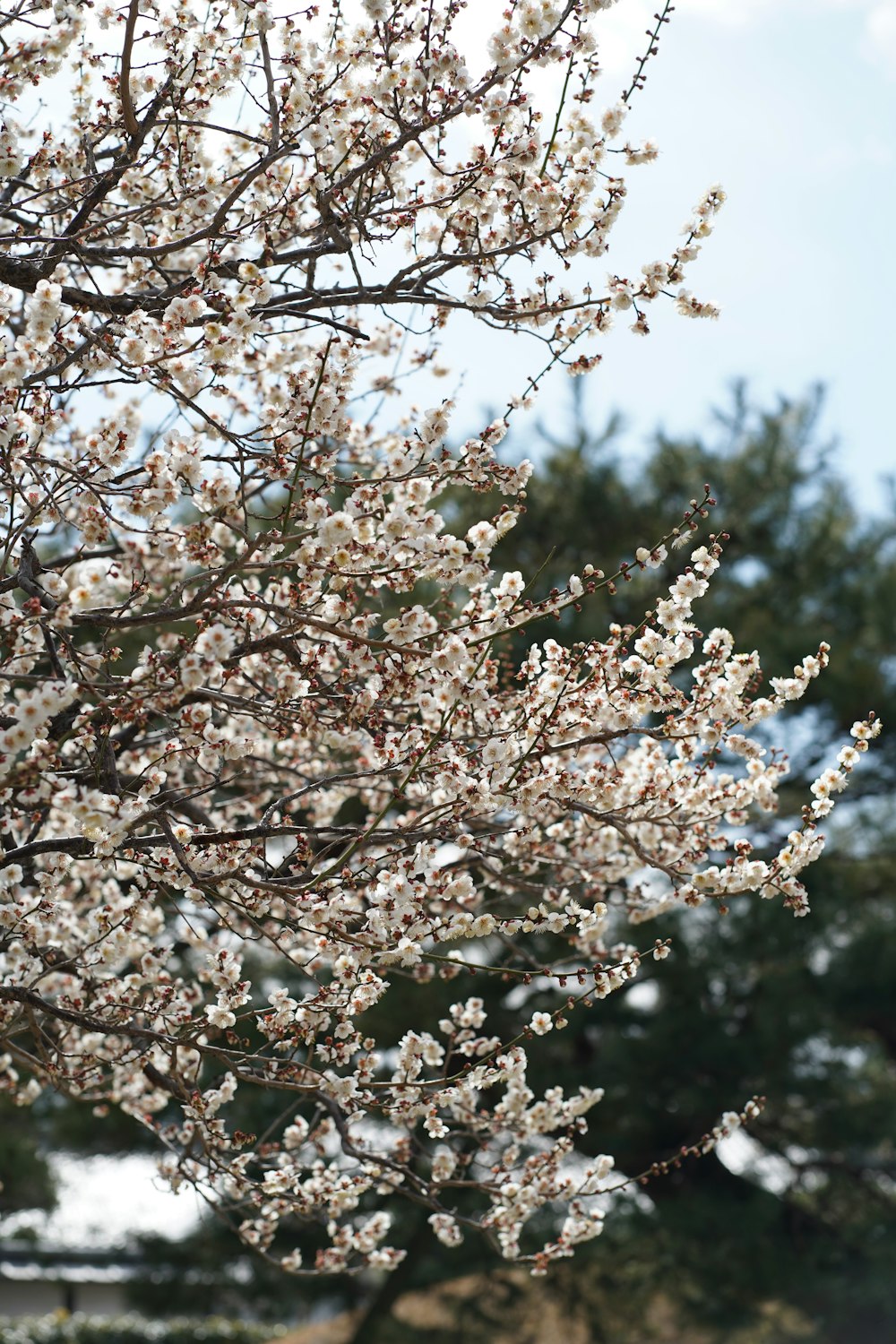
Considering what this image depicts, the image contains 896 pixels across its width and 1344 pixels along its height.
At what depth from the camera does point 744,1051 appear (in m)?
8.08

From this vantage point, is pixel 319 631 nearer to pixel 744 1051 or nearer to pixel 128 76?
pixel 128 76

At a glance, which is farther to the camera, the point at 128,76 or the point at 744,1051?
the point at 744,1051

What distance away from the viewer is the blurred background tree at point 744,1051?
812 cm

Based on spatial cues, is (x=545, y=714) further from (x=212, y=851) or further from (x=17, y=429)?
(x=17, y=429)

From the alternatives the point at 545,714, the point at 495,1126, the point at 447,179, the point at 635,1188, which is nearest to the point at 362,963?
the point at 545,714

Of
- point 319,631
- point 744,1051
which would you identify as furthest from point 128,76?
point 744,1051

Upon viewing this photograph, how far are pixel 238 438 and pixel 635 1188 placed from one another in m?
6.64

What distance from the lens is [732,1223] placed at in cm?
791

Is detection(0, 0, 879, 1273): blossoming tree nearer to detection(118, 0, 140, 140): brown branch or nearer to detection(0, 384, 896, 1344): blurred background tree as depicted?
detection(118, 0, 140, 140): brown branch

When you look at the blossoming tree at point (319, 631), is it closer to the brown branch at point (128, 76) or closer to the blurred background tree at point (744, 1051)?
the brown branch at point (128, 76)

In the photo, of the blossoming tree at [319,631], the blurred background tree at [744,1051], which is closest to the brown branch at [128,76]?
the blossoming tree at [319,631]

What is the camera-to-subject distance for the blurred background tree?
8.12m

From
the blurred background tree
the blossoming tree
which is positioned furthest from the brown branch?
the blurred background tree

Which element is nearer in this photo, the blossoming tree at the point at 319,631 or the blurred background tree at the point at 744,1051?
the blossoming tree at the point at 319,631
